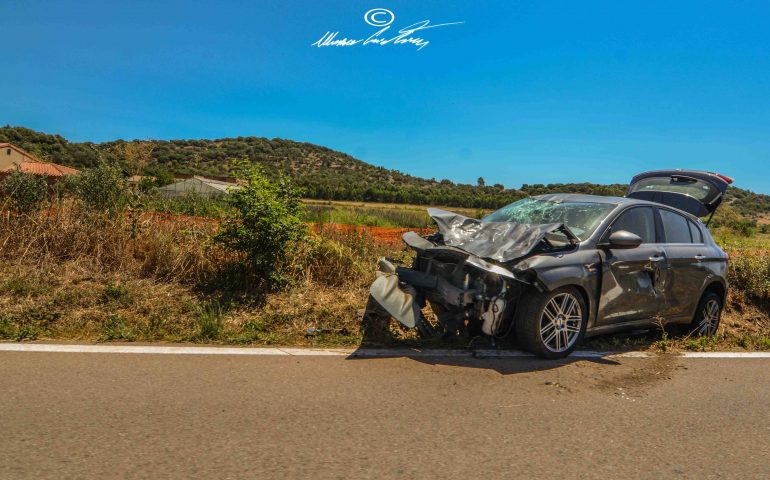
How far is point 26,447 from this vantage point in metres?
3.28

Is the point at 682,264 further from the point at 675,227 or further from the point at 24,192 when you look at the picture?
the point at 24,192

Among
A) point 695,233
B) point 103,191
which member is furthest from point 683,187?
point 103,191

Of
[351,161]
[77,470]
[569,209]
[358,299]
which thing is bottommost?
[77,470]

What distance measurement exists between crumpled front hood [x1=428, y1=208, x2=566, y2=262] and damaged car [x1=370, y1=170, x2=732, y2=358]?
0.04ft

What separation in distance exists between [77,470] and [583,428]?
3.19 metres

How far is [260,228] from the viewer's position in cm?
734

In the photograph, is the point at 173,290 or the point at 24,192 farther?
the point at 24,192

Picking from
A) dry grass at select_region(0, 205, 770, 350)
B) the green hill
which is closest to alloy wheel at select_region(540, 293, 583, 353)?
dry grass at select_region(0, 205, 770, 350)

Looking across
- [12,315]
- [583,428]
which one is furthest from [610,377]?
[12,315]

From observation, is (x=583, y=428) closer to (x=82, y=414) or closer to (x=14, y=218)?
(x=82, y=414)

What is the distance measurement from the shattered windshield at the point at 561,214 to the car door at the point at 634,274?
20cm

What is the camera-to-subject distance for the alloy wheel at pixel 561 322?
5672mm

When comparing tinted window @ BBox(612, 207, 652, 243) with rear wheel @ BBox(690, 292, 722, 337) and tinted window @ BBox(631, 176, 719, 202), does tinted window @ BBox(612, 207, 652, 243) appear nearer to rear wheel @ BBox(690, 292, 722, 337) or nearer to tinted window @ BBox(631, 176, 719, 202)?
rear wheel @ BBox(690, 292, 722, 337)

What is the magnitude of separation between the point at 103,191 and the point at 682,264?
8151 mm
